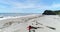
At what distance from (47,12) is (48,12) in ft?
3.59

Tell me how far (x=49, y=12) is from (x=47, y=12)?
65.8 inches

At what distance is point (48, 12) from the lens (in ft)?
350

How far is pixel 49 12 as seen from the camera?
107 m

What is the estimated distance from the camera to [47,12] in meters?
108

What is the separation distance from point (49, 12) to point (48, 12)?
77 centimetres
